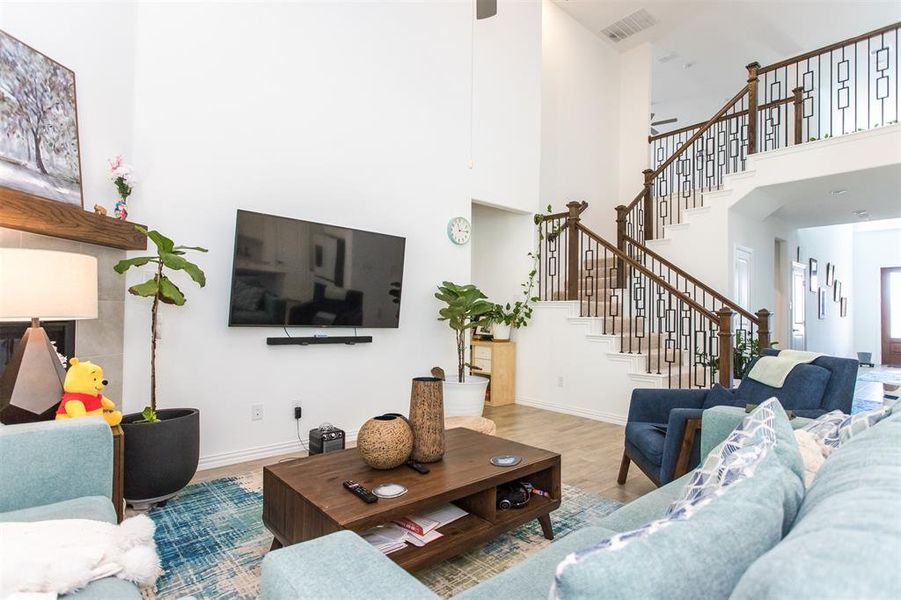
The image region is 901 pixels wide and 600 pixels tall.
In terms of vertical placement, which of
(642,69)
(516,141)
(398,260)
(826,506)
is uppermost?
(642,69)

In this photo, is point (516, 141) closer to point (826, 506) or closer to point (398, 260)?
point (398, 260)

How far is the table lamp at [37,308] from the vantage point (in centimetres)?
178

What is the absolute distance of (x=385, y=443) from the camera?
6.25ft

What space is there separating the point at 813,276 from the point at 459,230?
837 centimetres

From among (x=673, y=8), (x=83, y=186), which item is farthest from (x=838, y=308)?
(x=83, y=186)

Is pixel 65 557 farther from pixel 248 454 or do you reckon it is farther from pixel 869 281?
pixel 869 281

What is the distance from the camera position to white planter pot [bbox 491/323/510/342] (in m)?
5.68

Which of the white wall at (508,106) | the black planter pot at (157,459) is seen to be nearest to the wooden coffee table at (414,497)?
the black planter pot at (157,459)

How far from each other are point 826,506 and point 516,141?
515cm

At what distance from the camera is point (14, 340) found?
2.24 m

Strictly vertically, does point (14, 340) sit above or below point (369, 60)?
below

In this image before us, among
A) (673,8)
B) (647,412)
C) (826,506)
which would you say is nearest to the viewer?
(826,506)

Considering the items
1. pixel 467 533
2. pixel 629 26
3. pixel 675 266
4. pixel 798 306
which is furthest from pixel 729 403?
pixel 798 306

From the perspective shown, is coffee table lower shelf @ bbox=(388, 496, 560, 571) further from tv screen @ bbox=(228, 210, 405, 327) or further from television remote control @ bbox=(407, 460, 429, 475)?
tv screen @ bbox=(228, 210, 405, 327)
